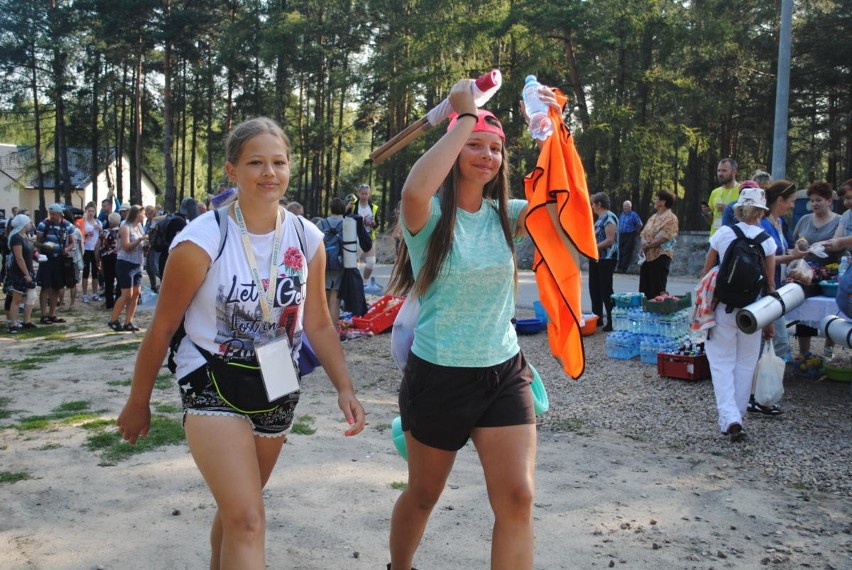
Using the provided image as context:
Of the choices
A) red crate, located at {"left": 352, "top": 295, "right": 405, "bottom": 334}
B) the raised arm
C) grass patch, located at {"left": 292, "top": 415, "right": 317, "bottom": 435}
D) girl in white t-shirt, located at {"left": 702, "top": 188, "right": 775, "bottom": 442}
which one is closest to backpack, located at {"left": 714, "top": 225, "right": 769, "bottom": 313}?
girl in white t-shirt, located at {"left": 702, "top": 188, "right": 775, "bottom": 442}

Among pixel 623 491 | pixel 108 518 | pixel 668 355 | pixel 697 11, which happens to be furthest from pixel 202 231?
pixel 697 11

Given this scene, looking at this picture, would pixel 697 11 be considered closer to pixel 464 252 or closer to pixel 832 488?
pixel 832 488

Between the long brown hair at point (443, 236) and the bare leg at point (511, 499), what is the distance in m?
0.64

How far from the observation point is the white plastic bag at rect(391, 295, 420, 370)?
9.36ft

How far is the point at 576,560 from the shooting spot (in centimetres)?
355

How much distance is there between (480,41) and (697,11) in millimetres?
7873

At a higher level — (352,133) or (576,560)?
(352,133)

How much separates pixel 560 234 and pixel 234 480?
1.50 metres

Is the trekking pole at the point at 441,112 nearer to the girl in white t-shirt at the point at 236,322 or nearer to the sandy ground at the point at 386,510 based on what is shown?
the girl in white t-shirt at the point at 236,322

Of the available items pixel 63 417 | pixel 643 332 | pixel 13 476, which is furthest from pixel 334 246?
pixel 13 476

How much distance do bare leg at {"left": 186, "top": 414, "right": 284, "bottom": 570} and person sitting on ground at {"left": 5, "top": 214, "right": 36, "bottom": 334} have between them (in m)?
10.3

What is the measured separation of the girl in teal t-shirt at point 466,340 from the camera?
2.55 m

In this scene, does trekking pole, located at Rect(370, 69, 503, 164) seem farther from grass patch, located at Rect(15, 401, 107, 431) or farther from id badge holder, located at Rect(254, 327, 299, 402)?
grass patch, located at Rect(15, 401, 107, 431)

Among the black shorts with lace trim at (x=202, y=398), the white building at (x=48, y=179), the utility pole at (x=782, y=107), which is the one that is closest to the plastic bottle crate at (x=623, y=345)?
the utility pole at (x=782, y=107)
